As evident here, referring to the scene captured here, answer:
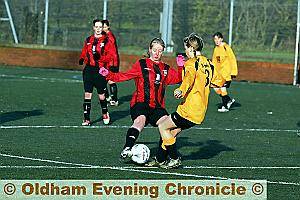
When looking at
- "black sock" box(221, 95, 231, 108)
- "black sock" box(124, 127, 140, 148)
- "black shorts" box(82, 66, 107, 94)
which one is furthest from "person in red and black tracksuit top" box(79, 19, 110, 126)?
"black sock" box(124, 127, 140, 148)

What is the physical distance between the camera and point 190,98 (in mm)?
13203

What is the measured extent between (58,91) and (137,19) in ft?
40.9

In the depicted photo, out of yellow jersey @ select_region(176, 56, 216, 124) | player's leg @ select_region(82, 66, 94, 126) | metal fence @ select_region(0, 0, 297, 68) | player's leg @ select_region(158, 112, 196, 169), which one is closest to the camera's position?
yellow jersey @ select_region(176, 56, 216, 124)

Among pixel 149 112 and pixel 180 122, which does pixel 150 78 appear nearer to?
pixel 149 112

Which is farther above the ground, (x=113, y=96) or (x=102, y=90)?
(x=102, y=90)

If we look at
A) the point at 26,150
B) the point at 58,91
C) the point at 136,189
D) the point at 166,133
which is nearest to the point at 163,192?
the point at 136,189

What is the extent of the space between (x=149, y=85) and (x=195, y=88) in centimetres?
88

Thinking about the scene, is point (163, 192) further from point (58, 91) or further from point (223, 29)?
point (223, 29)

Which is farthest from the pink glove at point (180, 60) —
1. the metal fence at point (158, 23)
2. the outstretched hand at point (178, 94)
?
the metal fence at point (158, 23)

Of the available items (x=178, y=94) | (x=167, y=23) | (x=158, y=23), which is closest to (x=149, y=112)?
(x=178, y=94)

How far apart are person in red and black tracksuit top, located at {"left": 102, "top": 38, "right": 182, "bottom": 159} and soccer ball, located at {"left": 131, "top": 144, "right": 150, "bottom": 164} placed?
31 centimetres

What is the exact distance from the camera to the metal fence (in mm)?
35406

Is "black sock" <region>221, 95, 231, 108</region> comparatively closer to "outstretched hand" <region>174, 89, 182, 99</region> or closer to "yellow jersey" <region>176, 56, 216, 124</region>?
"yellow jersey" <region>176, 56, 216, 124</region>

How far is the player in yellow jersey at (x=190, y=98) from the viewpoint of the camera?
13.2 meters
